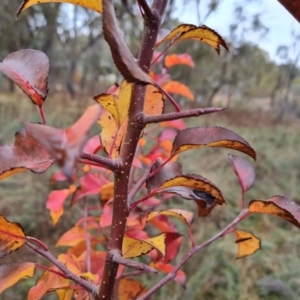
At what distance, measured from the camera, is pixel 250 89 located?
A: 16984 mm

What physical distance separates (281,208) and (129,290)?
30cm

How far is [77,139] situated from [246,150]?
8.0 inches

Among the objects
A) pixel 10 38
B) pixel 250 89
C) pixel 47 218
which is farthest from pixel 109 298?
pixel 250 89

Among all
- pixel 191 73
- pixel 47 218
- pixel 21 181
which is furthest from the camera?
pixel 191 73

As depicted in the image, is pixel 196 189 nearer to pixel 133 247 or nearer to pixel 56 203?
pixel 133 247

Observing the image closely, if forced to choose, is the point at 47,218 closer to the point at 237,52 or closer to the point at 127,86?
the point at 127,86

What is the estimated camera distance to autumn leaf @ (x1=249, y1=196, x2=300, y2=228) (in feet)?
1.15

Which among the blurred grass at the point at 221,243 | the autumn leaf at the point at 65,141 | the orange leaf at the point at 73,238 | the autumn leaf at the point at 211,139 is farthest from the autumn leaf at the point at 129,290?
the blurred grass at the point at 221,243

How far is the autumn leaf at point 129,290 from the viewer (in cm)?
56

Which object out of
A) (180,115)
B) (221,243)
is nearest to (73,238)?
(180,115)

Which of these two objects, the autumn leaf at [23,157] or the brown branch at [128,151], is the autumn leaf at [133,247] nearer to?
the brown branch at [128,151]

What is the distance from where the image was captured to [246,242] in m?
0.47

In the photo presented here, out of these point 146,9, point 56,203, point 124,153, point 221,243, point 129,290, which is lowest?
point 221,243

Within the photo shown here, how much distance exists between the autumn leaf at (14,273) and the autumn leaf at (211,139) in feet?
0.59
